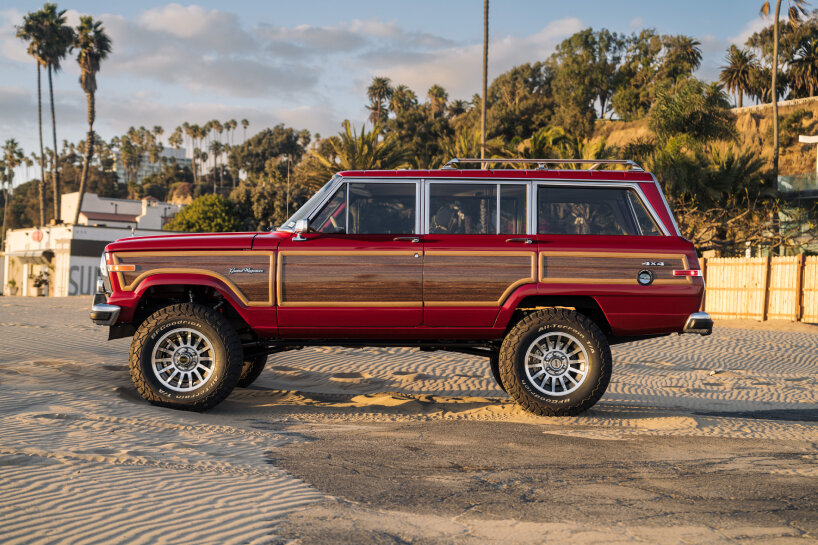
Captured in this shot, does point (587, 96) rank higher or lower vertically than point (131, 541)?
higher

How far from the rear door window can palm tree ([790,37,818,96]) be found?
206ft

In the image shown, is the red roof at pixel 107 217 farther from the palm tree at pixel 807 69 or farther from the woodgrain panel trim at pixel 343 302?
the woodgrain panel trim at pixel 343 302

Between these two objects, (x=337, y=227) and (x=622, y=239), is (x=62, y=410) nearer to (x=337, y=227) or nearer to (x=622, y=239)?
A: (x=337, y=227)

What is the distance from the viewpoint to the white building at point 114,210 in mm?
76312

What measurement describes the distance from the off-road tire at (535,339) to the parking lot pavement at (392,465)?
235 millimetres

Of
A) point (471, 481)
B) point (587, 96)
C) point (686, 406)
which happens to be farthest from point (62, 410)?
point (587, 96)

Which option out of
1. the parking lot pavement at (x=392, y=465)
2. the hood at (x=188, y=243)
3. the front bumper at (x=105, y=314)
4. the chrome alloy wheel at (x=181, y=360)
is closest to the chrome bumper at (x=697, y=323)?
the parking lot pavement at (x=392, y=465)

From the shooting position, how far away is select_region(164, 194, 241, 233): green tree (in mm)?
61000

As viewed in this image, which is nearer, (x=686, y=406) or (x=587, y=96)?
(x=686, y=406)

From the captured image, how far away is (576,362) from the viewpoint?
7254 millimetres

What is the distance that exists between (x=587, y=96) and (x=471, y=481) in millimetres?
74578

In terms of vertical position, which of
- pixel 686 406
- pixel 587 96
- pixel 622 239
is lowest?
pixel 686 406

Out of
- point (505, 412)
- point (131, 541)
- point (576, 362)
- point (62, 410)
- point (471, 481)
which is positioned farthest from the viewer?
point (505, 412)

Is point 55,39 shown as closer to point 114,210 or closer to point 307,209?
point 114,210
